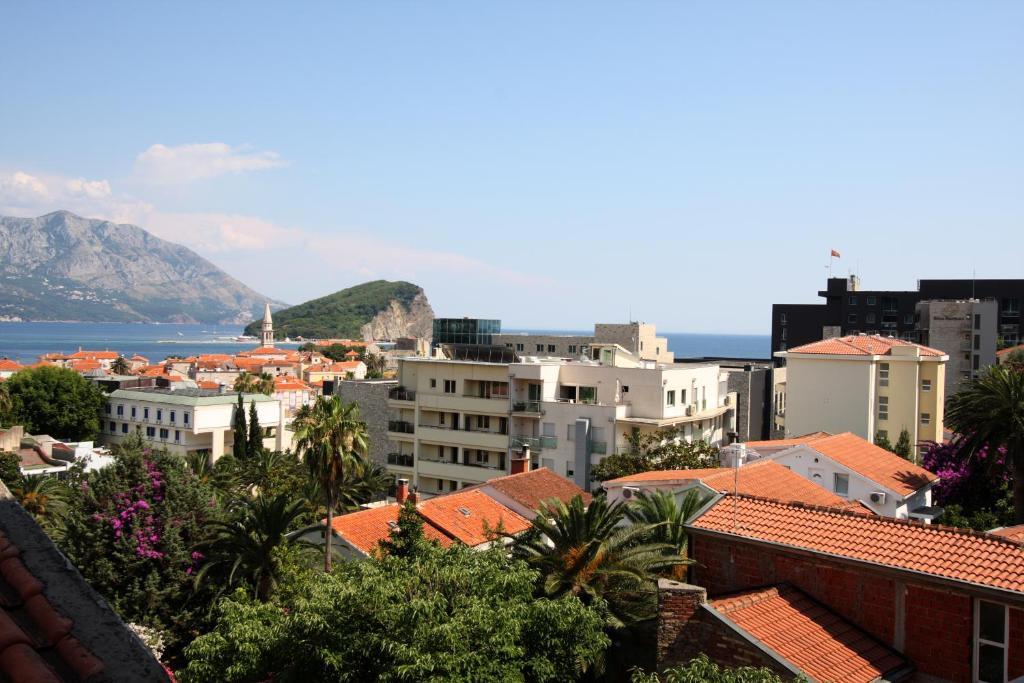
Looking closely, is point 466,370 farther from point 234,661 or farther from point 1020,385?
point 234,661

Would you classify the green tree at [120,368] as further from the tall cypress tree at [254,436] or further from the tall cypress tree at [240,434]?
the tall cypress tree at [254,436]

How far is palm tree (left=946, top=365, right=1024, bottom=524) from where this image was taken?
102 feet

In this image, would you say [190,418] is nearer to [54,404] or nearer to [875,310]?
[54,404]

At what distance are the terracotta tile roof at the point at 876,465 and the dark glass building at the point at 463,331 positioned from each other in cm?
4312

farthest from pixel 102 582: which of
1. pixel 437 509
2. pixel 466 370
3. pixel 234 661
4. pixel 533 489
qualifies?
pixel 466 370

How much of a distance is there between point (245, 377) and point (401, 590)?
91780 millimetres

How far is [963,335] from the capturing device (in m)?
74.4

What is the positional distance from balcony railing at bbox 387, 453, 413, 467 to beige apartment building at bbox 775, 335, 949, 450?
951 inches

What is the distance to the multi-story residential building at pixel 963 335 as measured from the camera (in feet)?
241

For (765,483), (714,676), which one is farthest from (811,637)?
(765,483)

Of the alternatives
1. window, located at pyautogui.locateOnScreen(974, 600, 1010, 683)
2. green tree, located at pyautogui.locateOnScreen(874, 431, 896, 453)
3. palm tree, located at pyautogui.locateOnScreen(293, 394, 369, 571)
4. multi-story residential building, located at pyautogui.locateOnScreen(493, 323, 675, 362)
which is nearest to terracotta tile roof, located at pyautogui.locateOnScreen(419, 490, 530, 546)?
palm tree, located at pyautogui.locateOnScreen(293, 394, 369, 571)

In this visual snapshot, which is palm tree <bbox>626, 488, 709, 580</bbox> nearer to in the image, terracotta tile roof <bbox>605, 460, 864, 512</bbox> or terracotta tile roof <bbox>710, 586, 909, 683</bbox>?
terracotta tile roof <bbox>605, 460, 864, 512</bbox>

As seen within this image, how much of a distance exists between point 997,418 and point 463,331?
4924 cm

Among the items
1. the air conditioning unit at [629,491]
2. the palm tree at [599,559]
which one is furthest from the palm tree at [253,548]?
the palm tree at [599,559]
